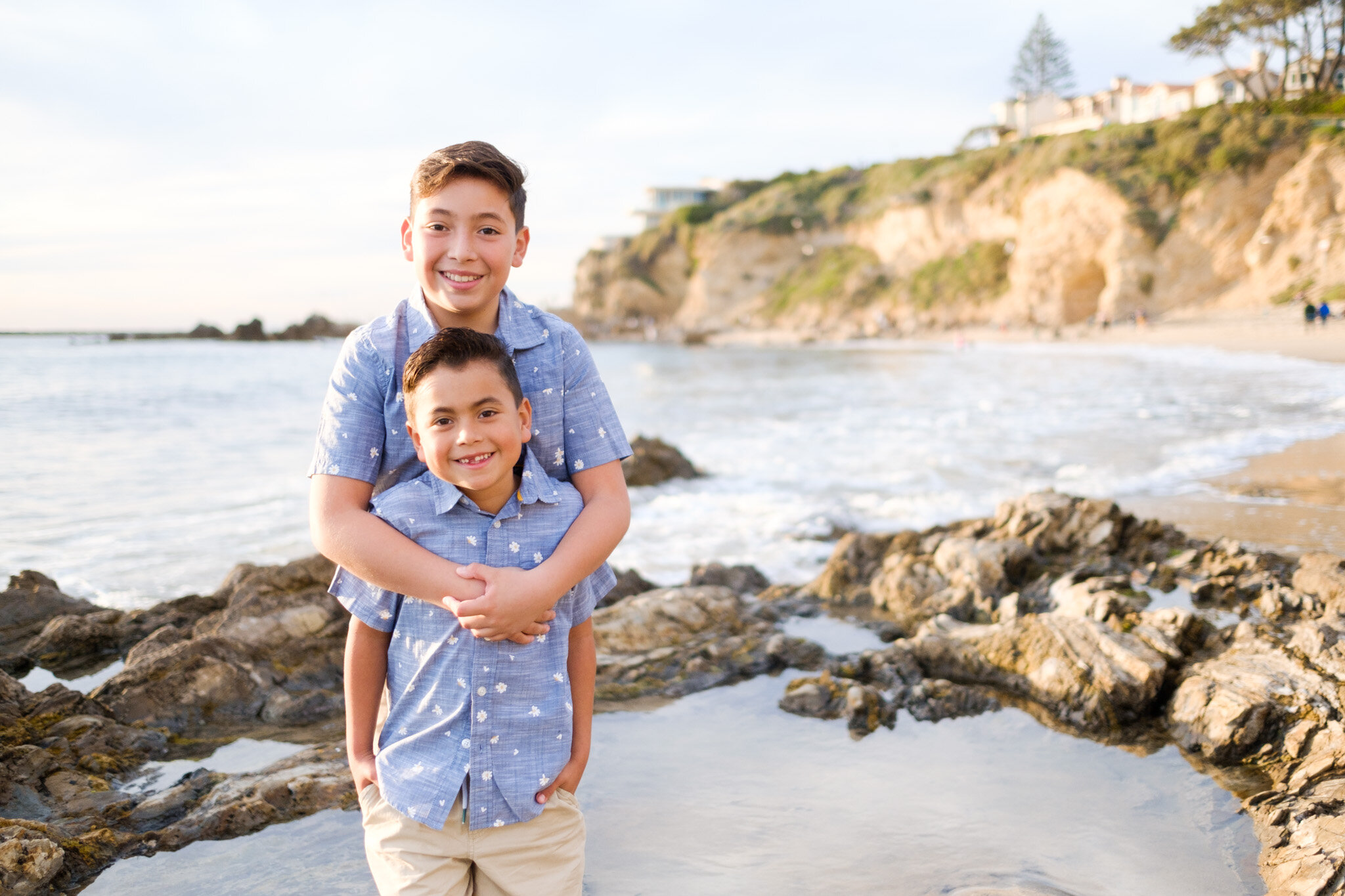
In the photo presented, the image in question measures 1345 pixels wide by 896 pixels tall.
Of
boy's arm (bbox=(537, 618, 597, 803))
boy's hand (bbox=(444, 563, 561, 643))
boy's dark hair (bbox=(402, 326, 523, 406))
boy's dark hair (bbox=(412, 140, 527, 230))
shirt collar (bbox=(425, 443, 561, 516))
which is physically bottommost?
boy's arm (bbox=(537, 618, 597, 803))

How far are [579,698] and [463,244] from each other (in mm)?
1023

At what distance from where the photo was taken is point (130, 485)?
10820 millimetres

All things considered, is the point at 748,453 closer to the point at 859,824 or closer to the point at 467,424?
the point at 859,824

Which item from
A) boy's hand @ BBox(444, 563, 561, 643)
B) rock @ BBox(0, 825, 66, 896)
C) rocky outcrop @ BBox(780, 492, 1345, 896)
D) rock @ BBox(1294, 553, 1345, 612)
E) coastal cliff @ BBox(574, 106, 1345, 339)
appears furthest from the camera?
Answer: coastal cliff @ BBox(574, 106, 1345, 339)

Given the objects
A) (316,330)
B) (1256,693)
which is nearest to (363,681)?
(1256,693)

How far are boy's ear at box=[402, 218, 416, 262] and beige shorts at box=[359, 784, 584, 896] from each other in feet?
3.89

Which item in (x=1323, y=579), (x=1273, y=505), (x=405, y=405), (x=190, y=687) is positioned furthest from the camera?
(x=1273, y=505)

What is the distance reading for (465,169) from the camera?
1.84 meters

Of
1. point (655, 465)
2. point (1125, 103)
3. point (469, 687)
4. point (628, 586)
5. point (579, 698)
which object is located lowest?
point (628, 586)

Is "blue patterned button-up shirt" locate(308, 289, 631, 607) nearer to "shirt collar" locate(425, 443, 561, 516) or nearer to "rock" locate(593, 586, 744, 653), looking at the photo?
"shirt collar" locate(425, 443, 561, 516)

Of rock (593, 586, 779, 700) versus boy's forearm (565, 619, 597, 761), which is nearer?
boy's forearm (565, 619, 597, 761)

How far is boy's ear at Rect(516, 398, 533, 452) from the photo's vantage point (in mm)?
1810

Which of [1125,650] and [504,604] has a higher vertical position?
[504,604]

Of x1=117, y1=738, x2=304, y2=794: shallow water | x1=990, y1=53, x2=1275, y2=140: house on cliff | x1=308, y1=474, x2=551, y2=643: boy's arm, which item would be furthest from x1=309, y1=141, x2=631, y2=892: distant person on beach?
x1=990, y1=53, x2=1275, y2=140: house on cliff
